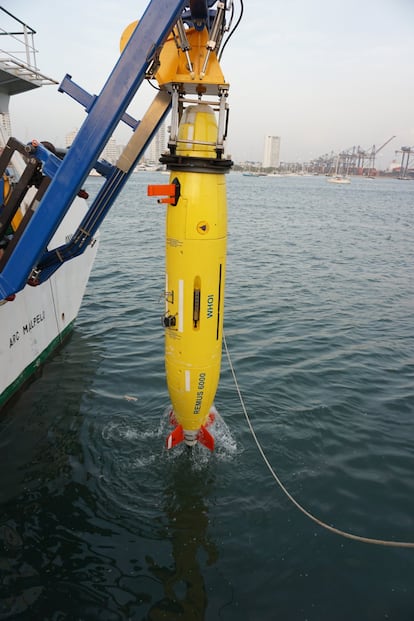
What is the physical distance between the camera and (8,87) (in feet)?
35.9

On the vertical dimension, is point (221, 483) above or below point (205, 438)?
below

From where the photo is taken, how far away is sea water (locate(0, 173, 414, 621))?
15.4ft

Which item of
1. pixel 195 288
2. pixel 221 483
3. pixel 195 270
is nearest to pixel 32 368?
pixel 221 483

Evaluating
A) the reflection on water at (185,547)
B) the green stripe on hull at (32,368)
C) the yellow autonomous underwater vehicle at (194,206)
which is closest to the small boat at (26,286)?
the green stripe on hull at (32,368)

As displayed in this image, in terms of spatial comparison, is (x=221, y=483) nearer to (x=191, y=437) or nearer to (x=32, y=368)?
(x=191, y=437)

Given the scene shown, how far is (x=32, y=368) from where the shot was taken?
8.90 meters

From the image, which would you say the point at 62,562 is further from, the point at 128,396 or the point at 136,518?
the point at 128,396

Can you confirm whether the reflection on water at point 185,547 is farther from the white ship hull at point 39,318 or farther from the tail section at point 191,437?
the white ship hull at point 39,318

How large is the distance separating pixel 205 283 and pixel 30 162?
3.02 metres

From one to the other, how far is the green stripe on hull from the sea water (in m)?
0.25

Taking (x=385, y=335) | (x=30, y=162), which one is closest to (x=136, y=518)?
(x=30, y=162)

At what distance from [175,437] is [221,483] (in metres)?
1.00

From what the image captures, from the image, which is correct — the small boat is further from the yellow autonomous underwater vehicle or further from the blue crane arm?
the yellow autonomous underwater vehicle

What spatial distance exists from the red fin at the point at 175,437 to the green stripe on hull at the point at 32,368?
3.45 m
